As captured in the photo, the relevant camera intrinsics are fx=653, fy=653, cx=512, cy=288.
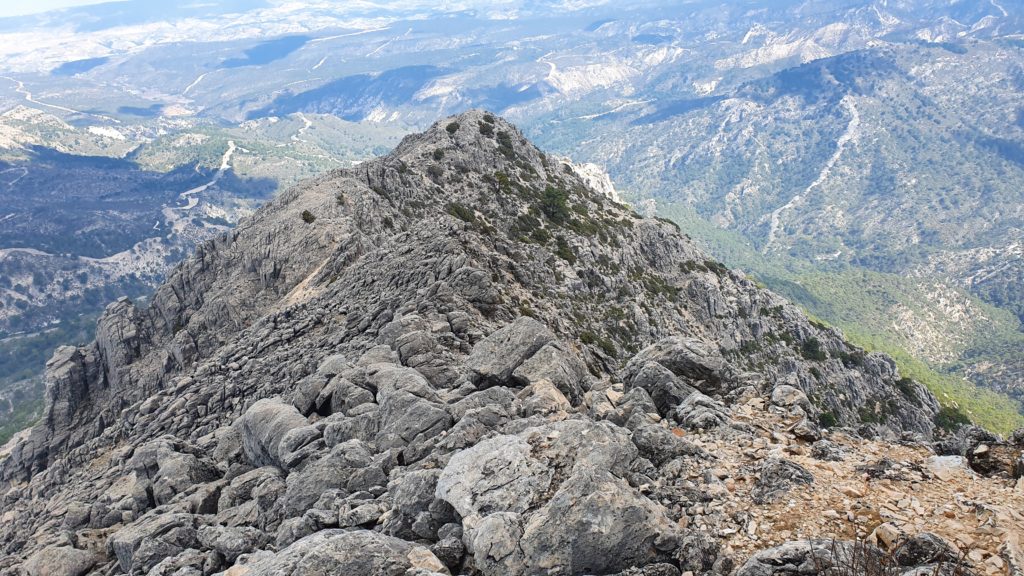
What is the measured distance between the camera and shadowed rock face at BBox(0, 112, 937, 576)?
20.8 metres

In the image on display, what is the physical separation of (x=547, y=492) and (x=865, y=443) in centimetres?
1418

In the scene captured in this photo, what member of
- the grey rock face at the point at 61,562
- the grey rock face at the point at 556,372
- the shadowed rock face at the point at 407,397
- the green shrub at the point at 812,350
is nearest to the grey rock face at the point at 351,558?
the shadowed rock face at the point at 407,397

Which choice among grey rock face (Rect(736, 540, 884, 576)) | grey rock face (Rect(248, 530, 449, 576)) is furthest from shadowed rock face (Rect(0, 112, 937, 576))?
grey rock face (Rect(736, 540, 884, 576))

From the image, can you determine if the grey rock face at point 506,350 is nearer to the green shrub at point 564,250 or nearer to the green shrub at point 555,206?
the green shrub at point 564,250

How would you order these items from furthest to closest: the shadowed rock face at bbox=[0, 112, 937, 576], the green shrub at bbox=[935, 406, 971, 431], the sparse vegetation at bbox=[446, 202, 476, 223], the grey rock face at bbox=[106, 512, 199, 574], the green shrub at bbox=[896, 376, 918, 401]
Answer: the green shrub at bbox=[896, 376, 918, 401] < the green shrub at bbox=[935, 406, 971, 431] < the sparse vegetation at bbox=[446, 202, 476, 223] < the grey rock face at bbox=[106, 512, 199, 574] < the shadowed rock face at bbox=[0, 112, 937, 576]

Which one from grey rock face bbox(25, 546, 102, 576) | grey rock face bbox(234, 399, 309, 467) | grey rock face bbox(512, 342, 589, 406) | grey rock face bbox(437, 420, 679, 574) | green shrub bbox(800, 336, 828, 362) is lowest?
green shrub bbox(800, 336, 828, 362)

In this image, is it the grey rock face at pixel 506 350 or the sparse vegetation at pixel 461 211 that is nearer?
the grey rock face at pixel 506 350

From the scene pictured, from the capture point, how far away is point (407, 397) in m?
30.7

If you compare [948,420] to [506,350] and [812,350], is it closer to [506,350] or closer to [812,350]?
[812,350]

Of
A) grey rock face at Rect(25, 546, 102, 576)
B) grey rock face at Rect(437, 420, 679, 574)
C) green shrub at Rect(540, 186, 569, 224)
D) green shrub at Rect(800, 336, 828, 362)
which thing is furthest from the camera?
green shrub at Rect(800, 336, 828, 362)

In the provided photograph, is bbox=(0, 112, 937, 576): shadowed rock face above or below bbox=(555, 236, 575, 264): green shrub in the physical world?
above

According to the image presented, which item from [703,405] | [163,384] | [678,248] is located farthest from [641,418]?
[678,248]

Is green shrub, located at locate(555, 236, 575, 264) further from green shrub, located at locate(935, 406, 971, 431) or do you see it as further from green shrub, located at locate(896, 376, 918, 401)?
green shrub, located at locate(935, 406, 971, 431)

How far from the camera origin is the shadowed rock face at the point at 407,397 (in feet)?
68.2
